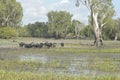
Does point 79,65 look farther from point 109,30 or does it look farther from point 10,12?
point 109,30

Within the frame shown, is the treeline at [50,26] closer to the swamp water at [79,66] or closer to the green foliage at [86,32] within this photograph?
the green foliage at [86,32]

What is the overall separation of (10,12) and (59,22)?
148 feet

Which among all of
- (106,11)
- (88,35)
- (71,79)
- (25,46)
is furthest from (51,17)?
(71,79)

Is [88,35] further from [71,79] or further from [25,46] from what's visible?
[71,79]

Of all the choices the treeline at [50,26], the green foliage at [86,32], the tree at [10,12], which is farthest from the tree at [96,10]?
the green foliage at [86,32]

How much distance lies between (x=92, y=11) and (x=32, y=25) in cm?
11796

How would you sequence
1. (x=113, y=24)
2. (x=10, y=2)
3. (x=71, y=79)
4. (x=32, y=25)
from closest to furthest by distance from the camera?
(x=71, y=79) → (x=10, y=2) → (x=113, y=24) → (x=32, y=25)

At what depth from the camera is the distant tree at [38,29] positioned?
165425 millimetres

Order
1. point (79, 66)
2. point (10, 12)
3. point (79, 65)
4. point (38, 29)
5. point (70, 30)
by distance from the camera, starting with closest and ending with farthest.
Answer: point (79, 66), point (79, 65), point (10, 12), point (70, 30), point (38, 29)

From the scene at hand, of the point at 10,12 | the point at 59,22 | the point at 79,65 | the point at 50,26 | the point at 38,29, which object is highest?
the point at 10,12

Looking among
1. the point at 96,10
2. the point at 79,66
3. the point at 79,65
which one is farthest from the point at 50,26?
the point at 79,66

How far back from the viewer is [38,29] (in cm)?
16925

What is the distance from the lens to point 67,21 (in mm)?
158000

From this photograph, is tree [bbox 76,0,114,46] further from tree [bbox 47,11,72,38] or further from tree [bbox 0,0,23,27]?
tree [bbox 47,11,72,38]
